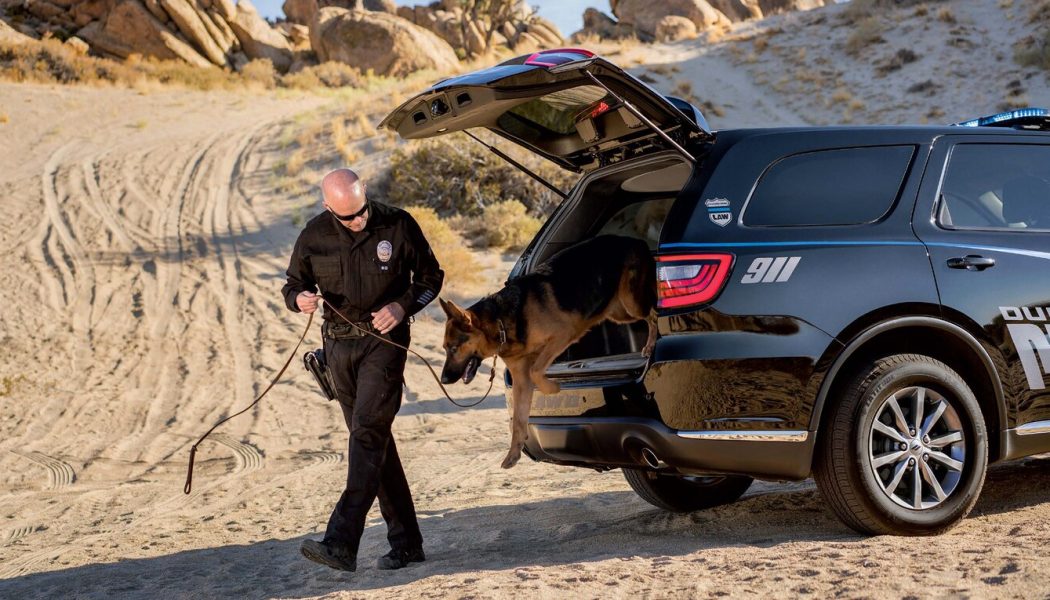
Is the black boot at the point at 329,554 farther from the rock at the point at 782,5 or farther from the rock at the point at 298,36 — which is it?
the rock at the point at 782,5

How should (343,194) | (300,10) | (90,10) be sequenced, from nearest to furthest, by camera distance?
1. (343,194)
2. (90,10)
3. (300,10)

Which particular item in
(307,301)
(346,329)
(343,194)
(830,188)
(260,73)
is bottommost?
(346,329)

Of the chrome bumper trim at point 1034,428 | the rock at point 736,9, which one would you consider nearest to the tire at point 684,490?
the chrome bumper trim at point 1034,428

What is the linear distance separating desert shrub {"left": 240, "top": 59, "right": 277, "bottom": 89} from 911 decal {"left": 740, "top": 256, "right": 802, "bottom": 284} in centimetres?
3722

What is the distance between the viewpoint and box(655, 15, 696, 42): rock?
1820 inches

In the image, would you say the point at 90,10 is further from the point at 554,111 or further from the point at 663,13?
the point at 554,111

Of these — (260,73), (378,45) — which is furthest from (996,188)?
(378,45)

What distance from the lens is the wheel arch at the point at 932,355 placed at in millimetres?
4449

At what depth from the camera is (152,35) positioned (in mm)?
40875

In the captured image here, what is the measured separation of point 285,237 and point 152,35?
25.6 m

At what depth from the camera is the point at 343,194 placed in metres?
5.04

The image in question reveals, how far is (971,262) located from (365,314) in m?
2.84

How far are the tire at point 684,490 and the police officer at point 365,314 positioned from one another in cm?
131

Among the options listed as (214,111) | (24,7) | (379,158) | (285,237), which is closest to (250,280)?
(285,237)
